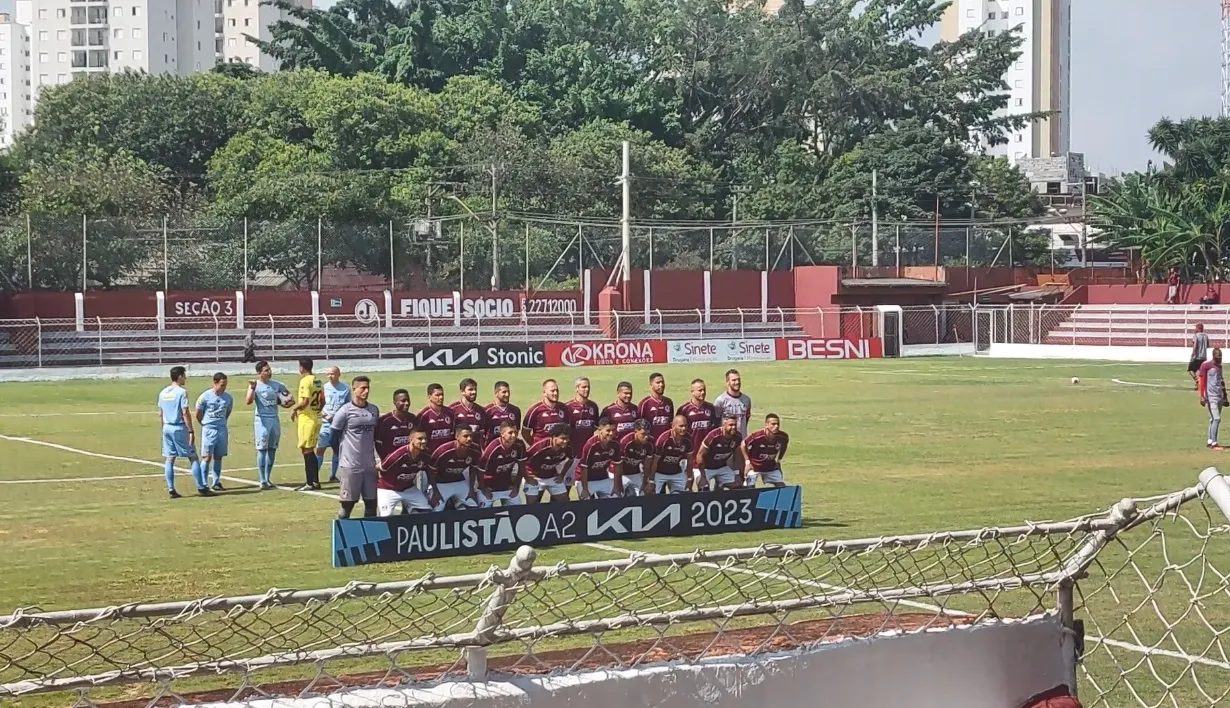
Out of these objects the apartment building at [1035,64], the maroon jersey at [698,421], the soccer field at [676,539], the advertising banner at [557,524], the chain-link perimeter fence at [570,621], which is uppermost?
the apartment building at [1035,64]

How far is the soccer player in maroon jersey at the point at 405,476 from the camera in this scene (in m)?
15.2

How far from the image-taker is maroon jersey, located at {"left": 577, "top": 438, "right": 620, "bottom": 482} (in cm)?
1636

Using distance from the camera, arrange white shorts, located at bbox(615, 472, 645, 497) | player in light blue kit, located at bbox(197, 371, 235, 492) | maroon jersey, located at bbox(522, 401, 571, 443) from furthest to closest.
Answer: player in light blue kit, located at bbox(197, 371, 235, 492)
white shorts, located at bbox(615, 472, 645, 497)
maroon jersey, located at bbox(522, 401, 571, 443)

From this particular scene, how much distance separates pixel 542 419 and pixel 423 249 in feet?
147

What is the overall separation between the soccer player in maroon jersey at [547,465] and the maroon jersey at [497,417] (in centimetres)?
34

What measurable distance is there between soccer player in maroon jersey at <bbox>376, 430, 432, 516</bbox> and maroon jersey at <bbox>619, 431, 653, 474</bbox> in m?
2.26

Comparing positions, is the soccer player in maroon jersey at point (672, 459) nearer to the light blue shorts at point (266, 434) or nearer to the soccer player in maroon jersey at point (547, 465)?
the soccer player in maroon jersey at point (547, 465)

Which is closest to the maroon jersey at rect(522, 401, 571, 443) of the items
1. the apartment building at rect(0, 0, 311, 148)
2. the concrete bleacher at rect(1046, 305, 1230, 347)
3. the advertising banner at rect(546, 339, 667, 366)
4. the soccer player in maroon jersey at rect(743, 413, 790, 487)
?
the soccer player in maroon jersey at rect(743, 413, 790, 487)

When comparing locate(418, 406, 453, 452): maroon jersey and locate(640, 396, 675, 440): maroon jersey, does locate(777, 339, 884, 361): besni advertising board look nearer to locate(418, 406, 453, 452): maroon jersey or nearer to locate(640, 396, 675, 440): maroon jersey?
locate(640, 396, 675, 440): maroon jersey

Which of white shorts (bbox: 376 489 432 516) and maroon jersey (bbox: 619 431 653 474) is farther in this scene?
maroon jersey (bbox: 619 431 653 474)

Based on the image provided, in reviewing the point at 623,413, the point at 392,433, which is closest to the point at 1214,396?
the point at 623,413

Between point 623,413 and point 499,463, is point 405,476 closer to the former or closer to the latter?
point 499,463

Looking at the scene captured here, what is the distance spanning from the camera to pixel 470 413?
16609mm

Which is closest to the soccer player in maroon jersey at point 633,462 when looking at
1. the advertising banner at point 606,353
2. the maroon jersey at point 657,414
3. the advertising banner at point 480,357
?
Result: the maroon jersey at point 657,414
